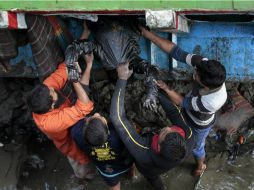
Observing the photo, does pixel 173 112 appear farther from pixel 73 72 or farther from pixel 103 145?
pixel 73 72

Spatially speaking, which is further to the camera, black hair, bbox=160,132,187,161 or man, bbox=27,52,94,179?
man, bbox=27,52,94,179

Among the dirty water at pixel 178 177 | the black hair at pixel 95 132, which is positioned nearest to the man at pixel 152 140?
the black hair at pixel 95 132

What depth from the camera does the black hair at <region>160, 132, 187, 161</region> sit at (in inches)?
130

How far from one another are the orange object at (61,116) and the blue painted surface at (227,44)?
46.9 inches

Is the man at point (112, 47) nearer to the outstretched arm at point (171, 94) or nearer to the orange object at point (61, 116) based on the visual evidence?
the outstretched arm at point (171, 94)

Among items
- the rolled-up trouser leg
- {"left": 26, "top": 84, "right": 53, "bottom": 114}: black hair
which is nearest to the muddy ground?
the rolled-up trouser leg

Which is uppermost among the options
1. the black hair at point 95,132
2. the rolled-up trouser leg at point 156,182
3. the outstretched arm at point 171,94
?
the outstretched arm at point 171,94

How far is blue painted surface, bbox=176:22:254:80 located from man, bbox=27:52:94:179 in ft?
3.44

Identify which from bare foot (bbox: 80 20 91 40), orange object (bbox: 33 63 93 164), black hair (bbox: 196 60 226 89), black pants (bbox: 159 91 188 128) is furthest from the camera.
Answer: bare foot (bbox: 80 20 91 40)

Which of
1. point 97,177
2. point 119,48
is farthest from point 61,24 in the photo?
point 97,177

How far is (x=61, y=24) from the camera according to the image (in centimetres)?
401

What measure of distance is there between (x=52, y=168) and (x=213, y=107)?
7.76ft

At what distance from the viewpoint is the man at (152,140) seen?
333 cm

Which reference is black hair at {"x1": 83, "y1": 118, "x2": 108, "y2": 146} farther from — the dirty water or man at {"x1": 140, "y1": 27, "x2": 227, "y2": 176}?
the dirty water
